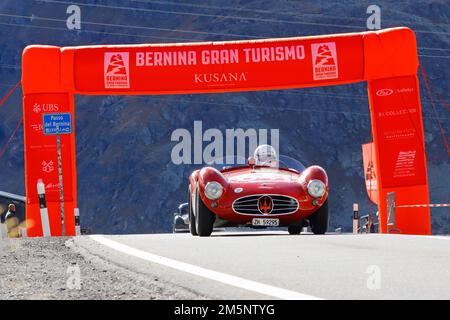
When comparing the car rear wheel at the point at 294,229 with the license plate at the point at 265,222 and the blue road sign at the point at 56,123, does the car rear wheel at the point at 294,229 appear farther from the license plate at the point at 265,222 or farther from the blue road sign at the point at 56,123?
the blue road sign at the point at 56,123

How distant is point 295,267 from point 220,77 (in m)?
13.4

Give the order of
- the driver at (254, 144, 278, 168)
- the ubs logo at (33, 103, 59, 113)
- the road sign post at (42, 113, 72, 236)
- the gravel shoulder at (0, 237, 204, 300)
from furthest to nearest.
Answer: the ubs logo at (33, 103, 59, 113) → the road sign post at (42, 113, 72, 236) → the driver at (254, 144, 278, 168) → the gravel shoulder at (0, 237, 204, 300)

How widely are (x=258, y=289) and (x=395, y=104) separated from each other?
1426 cm

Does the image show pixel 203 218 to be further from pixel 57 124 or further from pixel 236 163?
pixel 57 124

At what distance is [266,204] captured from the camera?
46.7 ft

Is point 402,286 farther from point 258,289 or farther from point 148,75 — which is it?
point 148,75

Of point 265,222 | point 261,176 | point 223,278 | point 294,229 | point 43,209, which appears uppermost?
point 261,176

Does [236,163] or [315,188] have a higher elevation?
[236,163]

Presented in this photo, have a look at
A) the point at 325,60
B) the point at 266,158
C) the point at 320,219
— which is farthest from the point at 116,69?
the point at 320,219

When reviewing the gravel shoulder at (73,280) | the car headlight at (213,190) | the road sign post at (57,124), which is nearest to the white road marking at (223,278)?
the gravel shoulder at (73,280)

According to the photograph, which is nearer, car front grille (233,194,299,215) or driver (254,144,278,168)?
car front grille (233,194,299,215)

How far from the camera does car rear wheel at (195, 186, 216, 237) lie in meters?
14.5

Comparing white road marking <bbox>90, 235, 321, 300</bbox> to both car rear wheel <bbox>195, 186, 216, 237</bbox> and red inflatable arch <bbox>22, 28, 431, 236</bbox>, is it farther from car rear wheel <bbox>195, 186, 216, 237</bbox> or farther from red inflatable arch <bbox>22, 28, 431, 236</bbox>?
red inflatable arch <bbox>22, 28, 431, 236</bbox>

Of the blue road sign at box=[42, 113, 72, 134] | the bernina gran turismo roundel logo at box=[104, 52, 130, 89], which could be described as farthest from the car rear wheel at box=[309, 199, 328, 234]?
the bernina gran turismo roundel logo at box=[104, 52, 130, 89]
